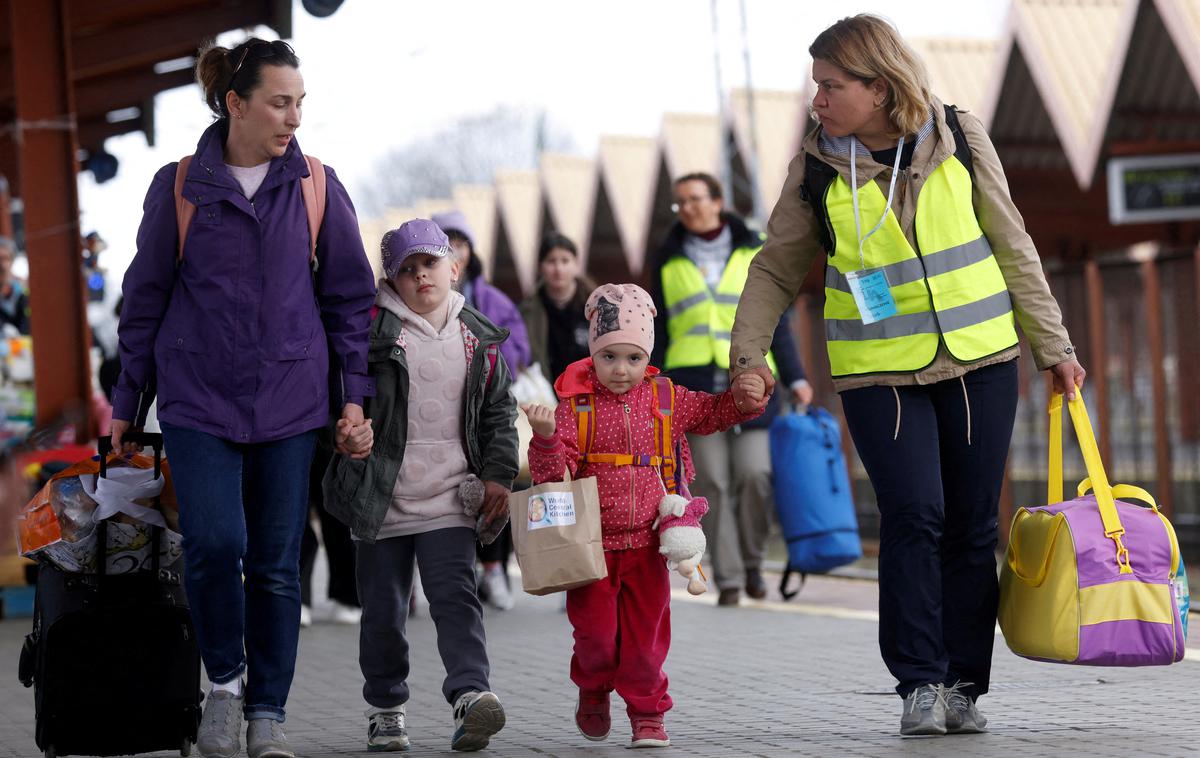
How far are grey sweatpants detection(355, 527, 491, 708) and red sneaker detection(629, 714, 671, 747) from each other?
18.9 inches

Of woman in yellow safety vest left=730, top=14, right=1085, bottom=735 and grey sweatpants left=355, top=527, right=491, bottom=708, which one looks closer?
woman in yellow safety vest left=730, top=14, right=1085, bottom=735

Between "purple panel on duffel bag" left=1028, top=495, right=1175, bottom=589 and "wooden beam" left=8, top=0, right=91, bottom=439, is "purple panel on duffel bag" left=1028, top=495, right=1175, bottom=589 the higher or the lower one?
the lower one

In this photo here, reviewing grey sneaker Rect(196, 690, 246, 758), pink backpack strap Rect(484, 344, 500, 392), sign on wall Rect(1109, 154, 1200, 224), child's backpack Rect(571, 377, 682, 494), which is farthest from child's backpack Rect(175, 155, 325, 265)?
sign on wall Rect(1109, 154, 1200, 224)

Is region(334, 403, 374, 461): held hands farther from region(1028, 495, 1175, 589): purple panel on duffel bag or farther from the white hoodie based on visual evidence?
region(1028, 495, 1175, 589): purple panel on duffel bag

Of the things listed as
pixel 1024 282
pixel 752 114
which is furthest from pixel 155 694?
pixel 752 114

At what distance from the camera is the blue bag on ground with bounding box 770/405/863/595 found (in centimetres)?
995

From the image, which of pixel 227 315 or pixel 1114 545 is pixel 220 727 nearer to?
pixel 227 315

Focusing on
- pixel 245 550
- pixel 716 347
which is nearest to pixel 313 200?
pixel 245 550

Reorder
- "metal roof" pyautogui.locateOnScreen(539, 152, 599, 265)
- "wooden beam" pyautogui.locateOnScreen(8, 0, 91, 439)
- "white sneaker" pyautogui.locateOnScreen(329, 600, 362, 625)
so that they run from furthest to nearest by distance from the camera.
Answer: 1. "metal roof" pyautogui.locateOnScreen(539, 152, 599, 265)
2. "wooden beam" pyautogui.locateOnScreen(8, 0, 91, 439)
3. "white sneaker" pyautogui.locateOnScreen(329, 600, 362, 625)

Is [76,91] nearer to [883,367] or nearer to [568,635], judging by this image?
[568,635]

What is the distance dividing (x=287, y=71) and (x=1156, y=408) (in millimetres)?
8496

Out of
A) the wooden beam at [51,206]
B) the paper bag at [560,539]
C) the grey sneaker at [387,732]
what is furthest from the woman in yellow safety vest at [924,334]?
the wooden beam at [51,206]

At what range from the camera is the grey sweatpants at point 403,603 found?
223 inches

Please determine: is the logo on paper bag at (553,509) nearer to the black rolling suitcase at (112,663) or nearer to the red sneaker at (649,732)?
the red sneaker at (649,732)
